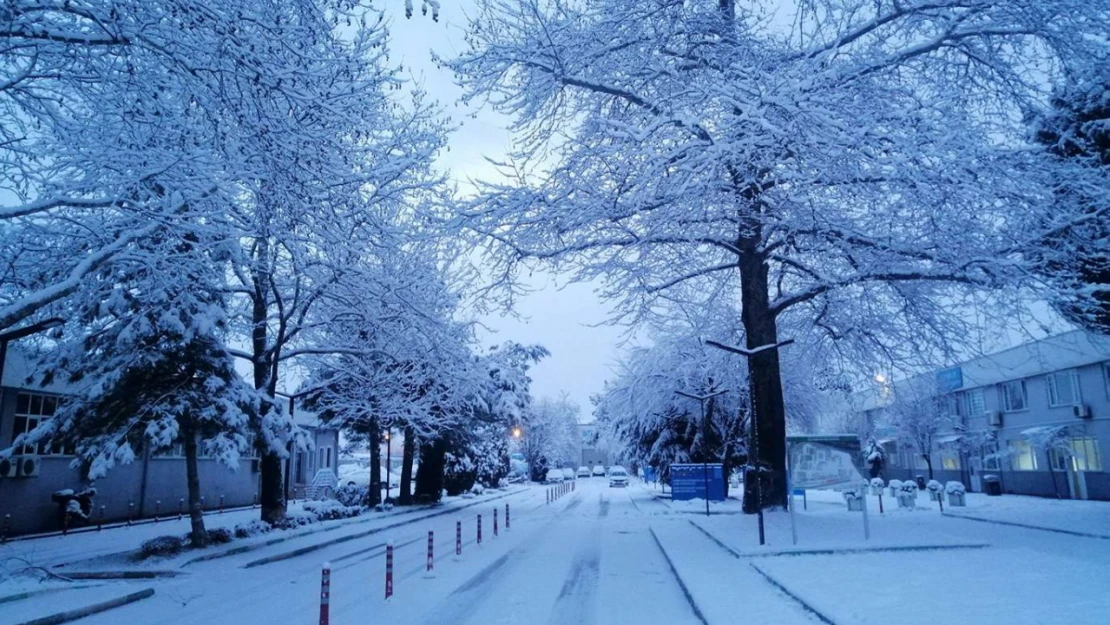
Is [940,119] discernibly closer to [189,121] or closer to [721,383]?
[189,121]

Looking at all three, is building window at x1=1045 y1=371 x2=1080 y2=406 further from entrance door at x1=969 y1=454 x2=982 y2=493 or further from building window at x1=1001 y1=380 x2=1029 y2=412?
entrance door at x1=969 y1=454 x2=982 y2=493

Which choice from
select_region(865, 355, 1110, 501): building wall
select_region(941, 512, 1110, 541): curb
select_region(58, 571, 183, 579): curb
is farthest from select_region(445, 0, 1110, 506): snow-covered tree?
select_region(865, 355, 1110, 501): building wall

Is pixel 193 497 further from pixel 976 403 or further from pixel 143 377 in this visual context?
pixel 976 403

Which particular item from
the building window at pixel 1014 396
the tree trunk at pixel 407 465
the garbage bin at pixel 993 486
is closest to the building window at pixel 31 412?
the tree trunk at pixel 407 465

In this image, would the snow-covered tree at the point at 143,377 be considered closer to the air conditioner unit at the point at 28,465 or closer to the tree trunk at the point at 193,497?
the tree trunk at the point at 193,497

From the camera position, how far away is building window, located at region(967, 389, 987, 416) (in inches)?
1670

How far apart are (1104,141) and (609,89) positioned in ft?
39.1

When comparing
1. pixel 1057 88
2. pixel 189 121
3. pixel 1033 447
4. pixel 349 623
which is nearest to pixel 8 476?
pixel 189 121

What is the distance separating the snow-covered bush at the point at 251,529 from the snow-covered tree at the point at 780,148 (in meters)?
9.73

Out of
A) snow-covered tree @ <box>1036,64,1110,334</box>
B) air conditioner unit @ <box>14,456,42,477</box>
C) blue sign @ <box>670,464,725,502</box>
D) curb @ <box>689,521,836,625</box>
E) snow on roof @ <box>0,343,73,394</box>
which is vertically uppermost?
snow-covered tree @ <box>1036,64,1110,334</box>

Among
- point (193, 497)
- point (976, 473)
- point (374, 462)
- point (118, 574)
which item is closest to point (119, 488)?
point (374, 462)

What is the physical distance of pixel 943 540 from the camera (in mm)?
13711

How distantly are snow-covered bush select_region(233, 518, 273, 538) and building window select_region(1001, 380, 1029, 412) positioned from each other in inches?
1413

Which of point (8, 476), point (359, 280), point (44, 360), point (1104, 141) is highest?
point (1104, 141)
